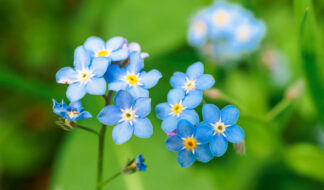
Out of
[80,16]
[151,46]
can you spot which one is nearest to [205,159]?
[151,46]

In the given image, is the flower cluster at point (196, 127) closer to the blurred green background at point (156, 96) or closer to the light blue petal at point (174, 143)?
the light blue petal at point (174, 143)

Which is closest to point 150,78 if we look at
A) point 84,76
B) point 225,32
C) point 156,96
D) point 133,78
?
point 133,78

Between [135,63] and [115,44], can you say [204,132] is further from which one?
[115,44]

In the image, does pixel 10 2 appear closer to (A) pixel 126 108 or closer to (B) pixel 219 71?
(B) pixel 219 71

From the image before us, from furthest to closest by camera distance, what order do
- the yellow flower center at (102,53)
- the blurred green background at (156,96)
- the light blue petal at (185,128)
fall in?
the blurred green background at (156,96) < the yellow flower center at (102,53) < the light blue petal at (185,128)

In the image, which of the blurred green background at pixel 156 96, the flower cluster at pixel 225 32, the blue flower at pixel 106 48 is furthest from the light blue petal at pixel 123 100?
the flower cluster at pixel 225 32

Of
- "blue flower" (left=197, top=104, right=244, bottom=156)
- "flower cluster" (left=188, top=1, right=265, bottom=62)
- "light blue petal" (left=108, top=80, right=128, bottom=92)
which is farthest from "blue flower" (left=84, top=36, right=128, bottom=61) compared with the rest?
"flower cluster" (left=188, top=1, right=265, bottom=62)
